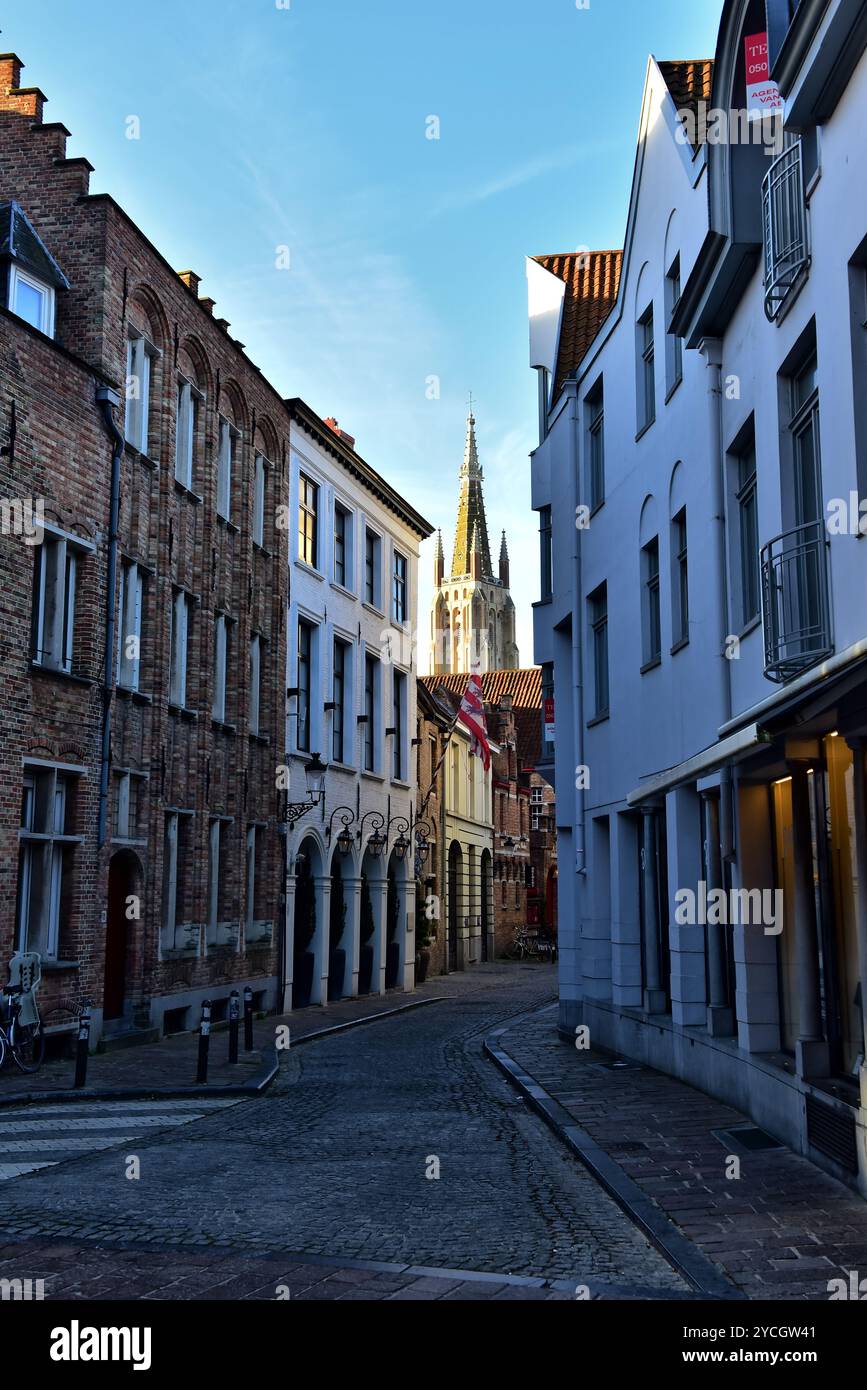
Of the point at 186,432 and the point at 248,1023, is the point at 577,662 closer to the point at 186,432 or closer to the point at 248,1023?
the point at 248,1023

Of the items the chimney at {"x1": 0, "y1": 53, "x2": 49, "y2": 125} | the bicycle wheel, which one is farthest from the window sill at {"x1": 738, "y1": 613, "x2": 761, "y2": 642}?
the chimney at {"x1": 0, "y1": 53, "x2": 49, "y2": 125}

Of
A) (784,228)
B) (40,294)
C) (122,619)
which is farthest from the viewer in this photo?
(122,619)

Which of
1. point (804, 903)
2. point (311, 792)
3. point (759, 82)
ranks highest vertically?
point (759, 82)

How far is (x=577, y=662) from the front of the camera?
2012cm

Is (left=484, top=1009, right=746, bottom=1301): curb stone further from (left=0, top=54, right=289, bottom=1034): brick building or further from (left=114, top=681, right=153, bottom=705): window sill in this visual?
(left=114, top=681, right=153, bottom=705): window sill

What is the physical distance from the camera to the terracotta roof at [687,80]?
15469mm

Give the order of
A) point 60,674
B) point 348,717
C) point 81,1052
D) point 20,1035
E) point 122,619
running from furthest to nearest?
point 348,717
point 122,619
point 60,674
point 20,1035
point 81,1052

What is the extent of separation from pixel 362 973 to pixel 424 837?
641cm

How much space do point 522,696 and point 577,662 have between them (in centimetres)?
4825

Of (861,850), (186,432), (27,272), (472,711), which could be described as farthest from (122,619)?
(472,711)

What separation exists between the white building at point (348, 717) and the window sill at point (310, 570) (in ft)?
0.14

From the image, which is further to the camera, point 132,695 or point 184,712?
point 184,712

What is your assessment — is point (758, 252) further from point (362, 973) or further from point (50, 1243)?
point (362, 973)
